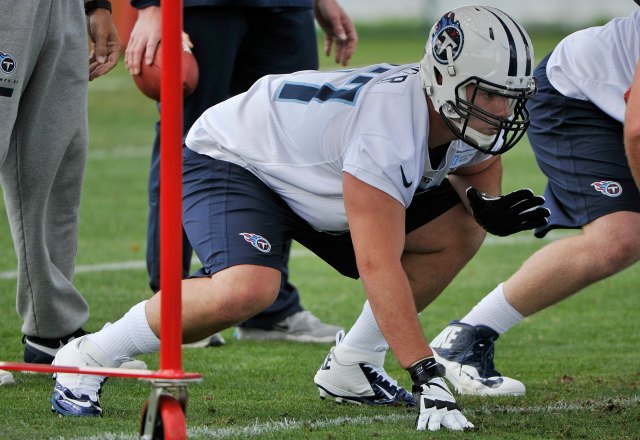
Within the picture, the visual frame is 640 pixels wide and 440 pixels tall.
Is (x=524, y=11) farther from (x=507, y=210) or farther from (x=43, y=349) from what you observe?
(x=43, y=349)

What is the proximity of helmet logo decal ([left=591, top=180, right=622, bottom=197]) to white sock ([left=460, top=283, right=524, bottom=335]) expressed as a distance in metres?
0.56

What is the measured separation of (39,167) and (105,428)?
111 cm

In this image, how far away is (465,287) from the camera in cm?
743

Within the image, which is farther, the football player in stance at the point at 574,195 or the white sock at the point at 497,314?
the white sock at the point at 497,314

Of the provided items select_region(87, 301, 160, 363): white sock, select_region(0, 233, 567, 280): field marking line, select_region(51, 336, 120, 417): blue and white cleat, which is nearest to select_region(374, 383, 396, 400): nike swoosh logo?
select_region(87, 301, 160, 363): white sock

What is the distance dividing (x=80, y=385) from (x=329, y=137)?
3.93 ft

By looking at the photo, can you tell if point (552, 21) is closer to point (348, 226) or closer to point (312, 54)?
point (312, 54)

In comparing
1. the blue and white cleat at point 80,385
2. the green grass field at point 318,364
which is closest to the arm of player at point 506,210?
the green grass field at point 318,364

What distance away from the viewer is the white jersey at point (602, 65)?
5.01 meters

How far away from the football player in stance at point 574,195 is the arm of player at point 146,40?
1.63 metres

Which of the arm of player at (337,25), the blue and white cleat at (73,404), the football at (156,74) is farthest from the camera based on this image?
the arm of player at (337,25)

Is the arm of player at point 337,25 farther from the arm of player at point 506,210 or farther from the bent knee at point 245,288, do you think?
the bent knee at point 245,288

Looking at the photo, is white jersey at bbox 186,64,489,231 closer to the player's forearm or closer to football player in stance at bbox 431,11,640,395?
the player's forearm

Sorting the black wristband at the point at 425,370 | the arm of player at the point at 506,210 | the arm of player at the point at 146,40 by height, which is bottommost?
the black wristband at the point at 425,370
